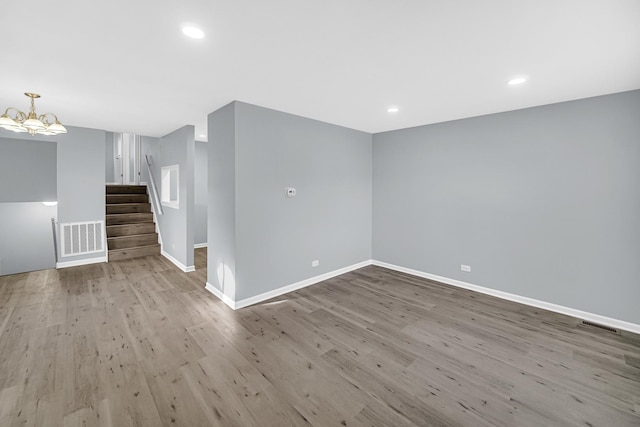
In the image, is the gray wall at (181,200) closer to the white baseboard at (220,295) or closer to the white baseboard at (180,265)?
the white baseboard at (180,265)

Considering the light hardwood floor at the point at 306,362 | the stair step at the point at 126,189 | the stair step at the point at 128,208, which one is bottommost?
the light hardwood floor at the point at 306,362

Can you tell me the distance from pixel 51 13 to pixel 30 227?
269 inches

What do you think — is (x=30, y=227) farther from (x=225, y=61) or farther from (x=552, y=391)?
(x=552, y=391)

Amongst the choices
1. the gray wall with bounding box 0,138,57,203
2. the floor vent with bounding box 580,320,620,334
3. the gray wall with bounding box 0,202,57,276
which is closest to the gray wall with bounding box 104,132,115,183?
the gray wall with bounding box 0,202,57,276

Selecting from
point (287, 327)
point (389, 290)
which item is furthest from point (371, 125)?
point (287, 327)

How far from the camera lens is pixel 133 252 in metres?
5.75

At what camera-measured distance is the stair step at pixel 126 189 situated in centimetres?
680

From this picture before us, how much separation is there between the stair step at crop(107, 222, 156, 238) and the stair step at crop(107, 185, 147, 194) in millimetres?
1313

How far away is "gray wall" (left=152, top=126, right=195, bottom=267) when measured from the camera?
484 centimetres

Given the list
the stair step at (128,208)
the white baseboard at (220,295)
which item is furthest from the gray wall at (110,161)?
the white baseboard at (220,295)

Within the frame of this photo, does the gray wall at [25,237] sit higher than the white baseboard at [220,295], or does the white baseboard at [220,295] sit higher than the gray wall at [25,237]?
the gray wall at [25,237]

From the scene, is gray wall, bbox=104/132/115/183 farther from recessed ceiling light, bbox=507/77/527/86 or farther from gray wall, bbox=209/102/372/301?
recessed ceiling light, bbox=507/77/527/86

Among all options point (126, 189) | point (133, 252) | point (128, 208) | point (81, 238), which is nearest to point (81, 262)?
point (81, 238)

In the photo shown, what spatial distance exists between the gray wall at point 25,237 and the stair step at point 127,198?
1098 mm
